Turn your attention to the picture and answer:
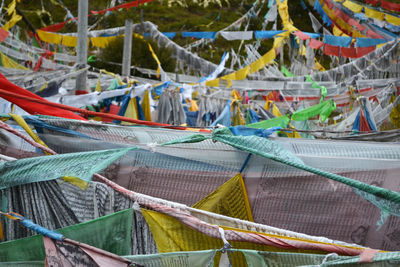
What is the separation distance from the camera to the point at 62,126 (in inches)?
106

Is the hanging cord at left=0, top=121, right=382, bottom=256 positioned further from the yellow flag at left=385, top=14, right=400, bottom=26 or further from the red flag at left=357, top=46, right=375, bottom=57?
the yellow flag at left=385, top=14, right=400, bottom=26

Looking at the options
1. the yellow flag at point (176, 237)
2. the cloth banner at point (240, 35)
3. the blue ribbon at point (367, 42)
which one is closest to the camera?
the yellow flag at point (176, 237)

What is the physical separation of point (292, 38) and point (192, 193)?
11682 millimetres

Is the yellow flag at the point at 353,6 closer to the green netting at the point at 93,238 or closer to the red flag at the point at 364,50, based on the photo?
the red flag at the point at 364,50

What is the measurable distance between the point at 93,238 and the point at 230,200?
792mm

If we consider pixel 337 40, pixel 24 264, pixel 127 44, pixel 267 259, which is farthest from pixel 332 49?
pixel 24 264

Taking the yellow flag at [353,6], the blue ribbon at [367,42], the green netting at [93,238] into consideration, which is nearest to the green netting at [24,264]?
the green netting at [93,238]

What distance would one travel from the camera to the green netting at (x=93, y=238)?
7.12 ft

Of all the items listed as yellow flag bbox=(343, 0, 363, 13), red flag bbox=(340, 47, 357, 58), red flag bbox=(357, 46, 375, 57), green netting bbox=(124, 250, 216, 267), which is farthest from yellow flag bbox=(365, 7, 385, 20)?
green netting bbox=(124, 250, 216, 267)

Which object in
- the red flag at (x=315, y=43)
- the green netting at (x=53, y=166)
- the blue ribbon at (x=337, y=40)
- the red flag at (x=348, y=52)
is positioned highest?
the blue ribbon at (x=337, y=40)

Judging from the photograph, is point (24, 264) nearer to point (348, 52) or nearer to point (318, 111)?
point (318, 111)

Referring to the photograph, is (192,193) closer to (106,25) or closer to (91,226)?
(91,226)

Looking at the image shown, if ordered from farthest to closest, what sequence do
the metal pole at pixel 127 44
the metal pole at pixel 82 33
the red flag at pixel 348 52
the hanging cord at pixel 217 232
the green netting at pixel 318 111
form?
the red flag at pixel 348 52
the metal pole at pixel 127 44
the green netting at pixel 318 111
the metal pole at pixel 82 33
the hanging cord at pixel 217 232

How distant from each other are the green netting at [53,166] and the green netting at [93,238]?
0.26m
